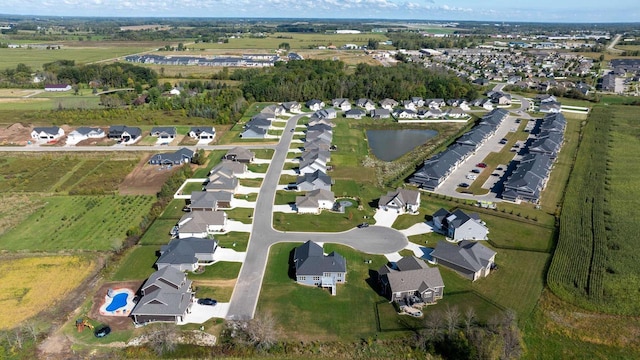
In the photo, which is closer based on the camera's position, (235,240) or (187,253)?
(187,253)

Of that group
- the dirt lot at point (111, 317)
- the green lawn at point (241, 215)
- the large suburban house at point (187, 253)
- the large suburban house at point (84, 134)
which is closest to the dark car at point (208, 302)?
the large suburban house at point (187, 253)

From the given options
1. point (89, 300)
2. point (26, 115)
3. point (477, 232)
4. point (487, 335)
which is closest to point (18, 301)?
point (89, 300)

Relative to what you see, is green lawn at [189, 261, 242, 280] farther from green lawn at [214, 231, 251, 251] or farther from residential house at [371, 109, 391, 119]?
residential house at [371, 109, 391, 119]

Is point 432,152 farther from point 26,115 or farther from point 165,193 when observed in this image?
point 26,115

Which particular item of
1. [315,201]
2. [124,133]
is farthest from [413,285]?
[124,133]

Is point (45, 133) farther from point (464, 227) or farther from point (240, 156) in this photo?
point (464, 227)

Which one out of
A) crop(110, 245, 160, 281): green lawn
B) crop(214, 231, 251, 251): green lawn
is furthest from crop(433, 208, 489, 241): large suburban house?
crop(110, 245, 160, 281): green lawn

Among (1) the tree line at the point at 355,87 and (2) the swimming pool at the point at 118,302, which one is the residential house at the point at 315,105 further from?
(2) the swimming pool at the point at 118,302
